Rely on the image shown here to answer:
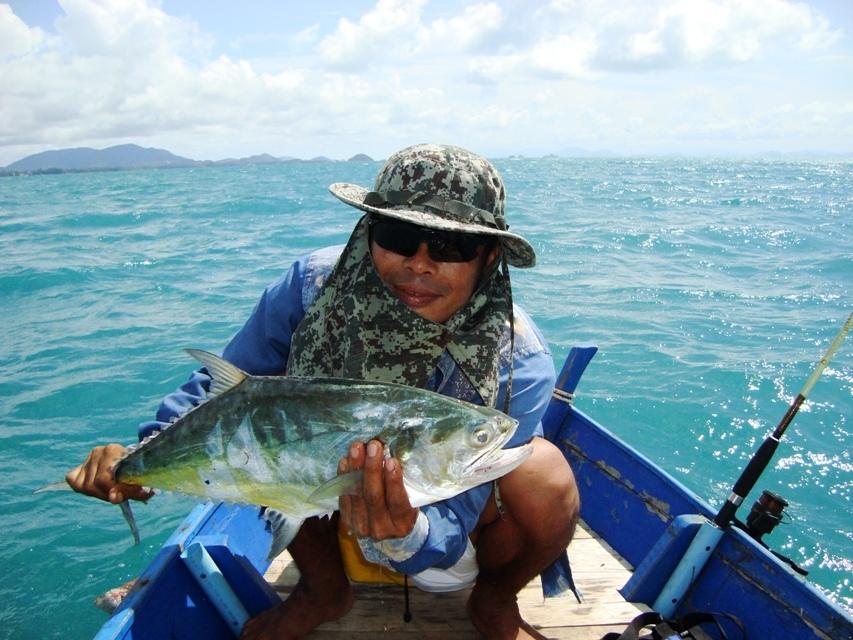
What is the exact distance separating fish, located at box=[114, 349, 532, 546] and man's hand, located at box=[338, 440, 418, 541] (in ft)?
0.13

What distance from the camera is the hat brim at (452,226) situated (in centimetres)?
234

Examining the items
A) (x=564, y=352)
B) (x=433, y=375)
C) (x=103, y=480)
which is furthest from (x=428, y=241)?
(x=564, y=352)

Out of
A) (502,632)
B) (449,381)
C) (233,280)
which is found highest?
(449,381)

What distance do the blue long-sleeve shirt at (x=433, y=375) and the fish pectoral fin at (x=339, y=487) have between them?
464 mm

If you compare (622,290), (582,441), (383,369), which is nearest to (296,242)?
(622,290)

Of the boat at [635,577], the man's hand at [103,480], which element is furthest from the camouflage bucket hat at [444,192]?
the boat at [635,577]

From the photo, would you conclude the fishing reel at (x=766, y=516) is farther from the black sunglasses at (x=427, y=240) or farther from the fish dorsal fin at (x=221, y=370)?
the fish dorsal fin at (x=221, y=370)

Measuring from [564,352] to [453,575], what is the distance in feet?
26.8

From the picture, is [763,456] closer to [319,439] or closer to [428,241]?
[428,241]

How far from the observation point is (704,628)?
3.03 metres

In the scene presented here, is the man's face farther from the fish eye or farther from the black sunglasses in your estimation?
the fish eye

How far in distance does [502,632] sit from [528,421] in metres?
0.99

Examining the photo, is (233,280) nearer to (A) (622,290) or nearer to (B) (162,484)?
(A) (622,290)

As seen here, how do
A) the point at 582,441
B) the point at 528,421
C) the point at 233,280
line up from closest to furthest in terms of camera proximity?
the point at 528,421, the point at 582,441, the point at 233,280
